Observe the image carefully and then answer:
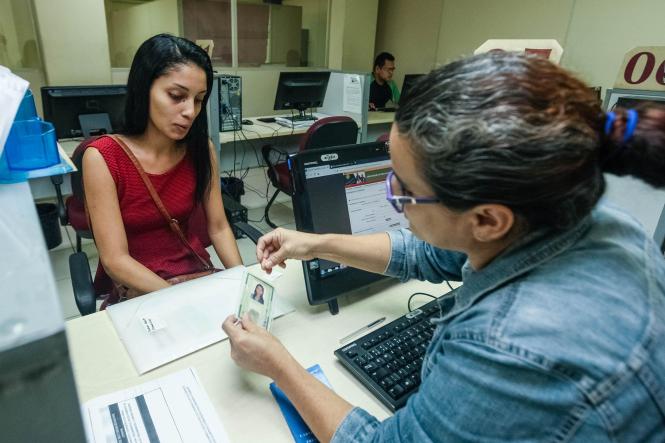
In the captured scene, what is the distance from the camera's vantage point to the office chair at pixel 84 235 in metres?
1.17

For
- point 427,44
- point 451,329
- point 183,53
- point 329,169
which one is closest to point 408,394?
point 451,329

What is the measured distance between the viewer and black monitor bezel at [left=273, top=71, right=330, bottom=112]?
11.5ft

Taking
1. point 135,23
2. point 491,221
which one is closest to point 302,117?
point 135,23

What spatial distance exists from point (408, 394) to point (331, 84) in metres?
3.45

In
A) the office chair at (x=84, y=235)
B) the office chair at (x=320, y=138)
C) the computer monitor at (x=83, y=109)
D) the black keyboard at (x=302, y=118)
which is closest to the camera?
the office chair at (x=84, y=235)

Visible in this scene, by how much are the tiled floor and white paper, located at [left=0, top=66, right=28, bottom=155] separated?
5.68 feet

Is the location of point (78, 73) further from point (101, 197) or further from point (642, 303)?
point (642, 303)

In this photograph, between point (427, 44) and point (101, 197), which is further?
point (427, 44)

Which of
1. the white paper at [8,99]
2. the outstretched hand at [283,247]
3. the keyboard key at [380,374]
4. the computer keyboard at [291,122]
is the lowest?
the keyboard key at [380,374]

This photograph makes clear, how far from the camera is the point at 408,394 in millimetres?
824

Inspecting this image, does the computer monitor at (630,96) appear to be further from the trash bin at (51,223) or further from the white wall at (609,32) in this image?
the trash bin at (51,223)

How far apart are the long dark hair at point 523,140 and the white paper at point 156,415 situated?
55 cm

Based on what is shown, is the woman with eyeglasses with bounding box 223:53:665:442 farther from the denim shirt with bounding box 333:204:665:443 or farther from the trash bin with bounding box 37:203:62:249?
the trash bin with bounding box 37:203:62:249

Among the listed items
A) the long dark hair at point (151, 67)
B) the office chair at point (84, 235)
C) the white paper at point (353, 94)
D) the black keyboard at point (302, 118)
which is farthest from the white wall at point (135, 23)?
the long dark hair at point (151, 67)
